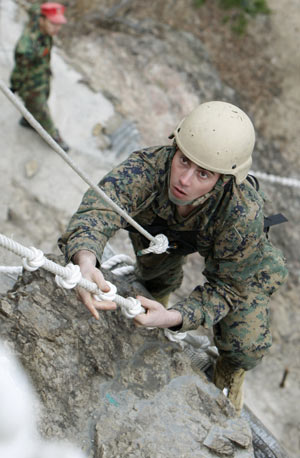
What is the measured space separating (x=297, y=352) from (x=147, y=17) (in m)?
6.67

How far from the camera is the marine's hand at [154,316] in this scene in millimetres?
2611

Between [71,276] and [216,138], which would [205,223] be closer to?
[216,138]

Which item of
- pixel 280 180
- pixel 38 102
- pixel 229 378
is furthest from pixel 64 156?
pixel 280 180

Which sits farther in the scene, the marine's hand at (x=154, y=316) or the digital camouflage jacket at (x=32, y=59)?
the digital camouflage jacket at (x=32, y=59)

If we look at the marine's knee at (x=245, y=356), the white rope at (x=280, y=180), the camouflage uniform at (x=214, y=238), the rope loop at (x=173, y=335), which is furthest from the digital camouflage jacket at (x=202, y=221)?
the white rope at (x=280, y=180)

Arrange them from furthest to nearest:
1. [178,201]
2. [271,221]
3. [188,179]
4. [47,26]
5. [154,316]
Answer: [47,26] → [271,221] → [178,201] → [188,179] → [154,316]

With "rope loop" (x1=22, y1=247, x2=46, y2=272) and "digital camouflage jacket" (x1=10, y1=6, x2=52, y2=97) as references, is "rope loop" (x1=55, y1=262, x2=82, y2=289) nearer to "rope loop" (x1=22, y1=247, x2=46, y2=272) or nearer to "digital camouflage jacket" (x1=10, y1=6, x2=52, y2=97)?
"rope loop" (x1=22, y1=247, x2=46, y2=272)

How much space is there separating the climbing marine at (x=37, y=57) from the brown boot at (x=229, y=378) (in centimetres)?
401

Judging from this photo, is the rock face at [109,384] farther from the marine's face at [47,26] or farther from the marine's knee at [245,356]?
the marine's face at [47,26]

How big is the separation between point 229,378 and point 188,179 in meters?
1.60

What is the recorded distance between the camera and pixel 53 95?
24.2 ft

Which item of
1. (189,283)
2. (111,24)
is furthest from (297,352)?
(111,24)

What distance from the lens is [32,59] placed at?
6.13m

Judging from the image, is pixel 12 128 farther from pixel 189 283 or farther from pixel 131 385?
pixel 131 385
